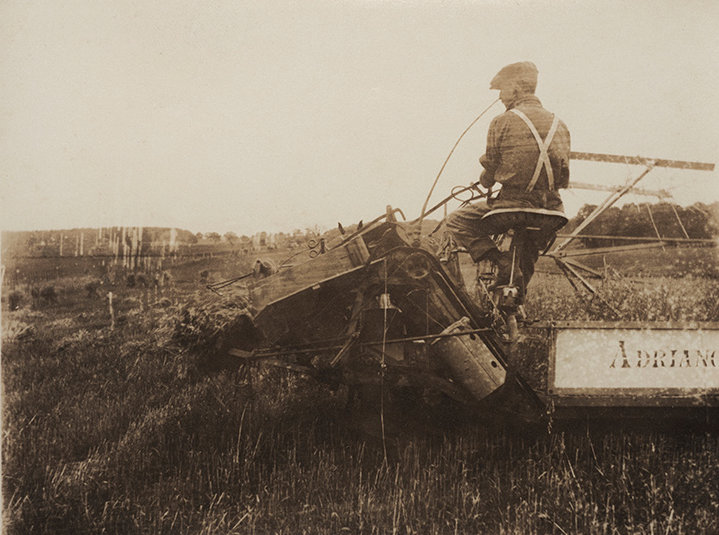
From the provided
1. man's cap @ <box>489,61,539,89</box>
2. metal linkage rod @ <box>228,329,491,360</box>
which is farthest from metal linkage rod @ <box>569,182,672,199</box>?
metal linkage rod @ <box>228,329,491,360</box>

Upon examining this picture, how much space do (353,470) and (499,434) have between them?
85 centimetres

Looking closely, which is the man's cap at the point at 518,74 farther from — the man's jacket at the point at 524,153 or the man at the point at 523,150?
the man's jacket at the point at 524,153

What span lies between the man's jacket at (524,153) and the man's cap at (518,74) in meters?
0.10

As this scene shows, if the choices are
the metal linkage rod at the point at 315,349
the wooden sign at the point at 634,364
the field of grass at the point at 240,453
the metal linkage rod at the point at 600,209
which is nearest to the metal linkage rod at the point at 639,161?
the metal linkage rod at the point at 600,209

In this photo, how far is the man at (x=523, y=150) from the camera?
93.2 inches

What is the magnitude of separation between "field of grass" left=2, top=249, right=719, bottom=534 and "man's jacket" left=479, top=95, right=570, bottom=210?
1286 millimetres

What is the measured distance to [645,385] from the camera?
2.41 m

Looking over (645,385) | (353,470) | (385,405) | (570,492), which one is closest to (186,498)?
(353,470)

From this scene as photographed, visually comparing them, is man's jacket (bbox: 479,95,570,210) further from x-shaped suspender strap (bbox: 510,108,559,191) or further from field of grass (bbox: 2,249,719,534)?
field of grass (bbox: 2,249,719,534)

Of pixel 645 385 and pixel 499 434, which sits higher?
pixel 645 385

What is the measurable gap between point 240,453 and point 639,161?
9.40ft

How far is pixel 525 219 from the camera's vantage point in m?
2.40

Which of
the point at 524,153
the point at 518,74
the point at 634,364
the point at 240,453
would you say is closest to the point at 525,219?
the point at 524,153

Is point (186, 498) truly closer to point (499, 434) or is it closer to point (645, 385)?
point (499, 434)
